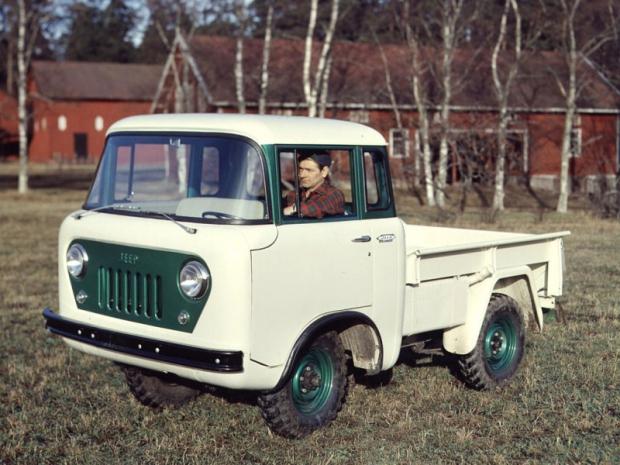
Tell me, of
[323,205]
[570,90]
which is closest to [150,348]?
[323,205]

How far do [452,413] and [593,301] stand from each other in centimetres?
488

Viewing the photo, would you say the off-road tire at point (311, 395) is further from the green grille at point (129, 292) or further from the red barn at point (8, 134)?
the red barn at point (8, 134)

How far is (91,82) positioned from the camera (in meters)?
63.3

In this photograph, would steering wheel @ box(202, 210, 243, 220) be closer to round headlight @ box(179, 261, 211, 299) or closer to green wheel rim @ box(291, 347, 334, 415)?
round headlight @ box(179, 261, 211, 299)

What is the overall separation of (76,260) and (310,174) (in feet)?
5.48

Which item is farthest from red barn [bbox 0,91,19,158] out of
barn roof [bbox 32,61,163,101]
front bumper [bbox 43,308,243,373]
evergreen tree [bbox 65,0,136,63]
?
front bumper [bbox 43,308,243,373]

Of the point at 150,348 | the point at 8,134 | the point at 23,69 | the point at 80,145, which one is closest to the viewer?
the point at 150,348

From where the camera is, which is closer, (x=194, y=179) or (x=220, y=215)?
(x=220, y=215)

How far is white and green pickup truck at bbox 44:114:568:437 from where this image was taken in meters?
5.71

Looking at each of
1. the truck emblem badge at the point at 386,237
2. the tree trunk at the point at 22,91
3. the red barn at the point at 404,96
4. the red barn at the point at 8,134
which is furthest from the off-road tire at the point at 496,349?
the red barn at the point at 8,134

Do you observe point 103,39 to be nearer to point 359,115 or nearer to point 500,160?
point 359,115

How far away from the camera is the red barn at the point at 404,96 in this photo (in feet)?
116

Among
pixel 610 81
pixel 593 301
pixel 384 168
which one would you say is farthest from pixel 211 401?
pixel 610 81

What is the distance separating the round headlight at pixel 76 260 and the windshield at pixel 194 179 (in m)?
0.34
